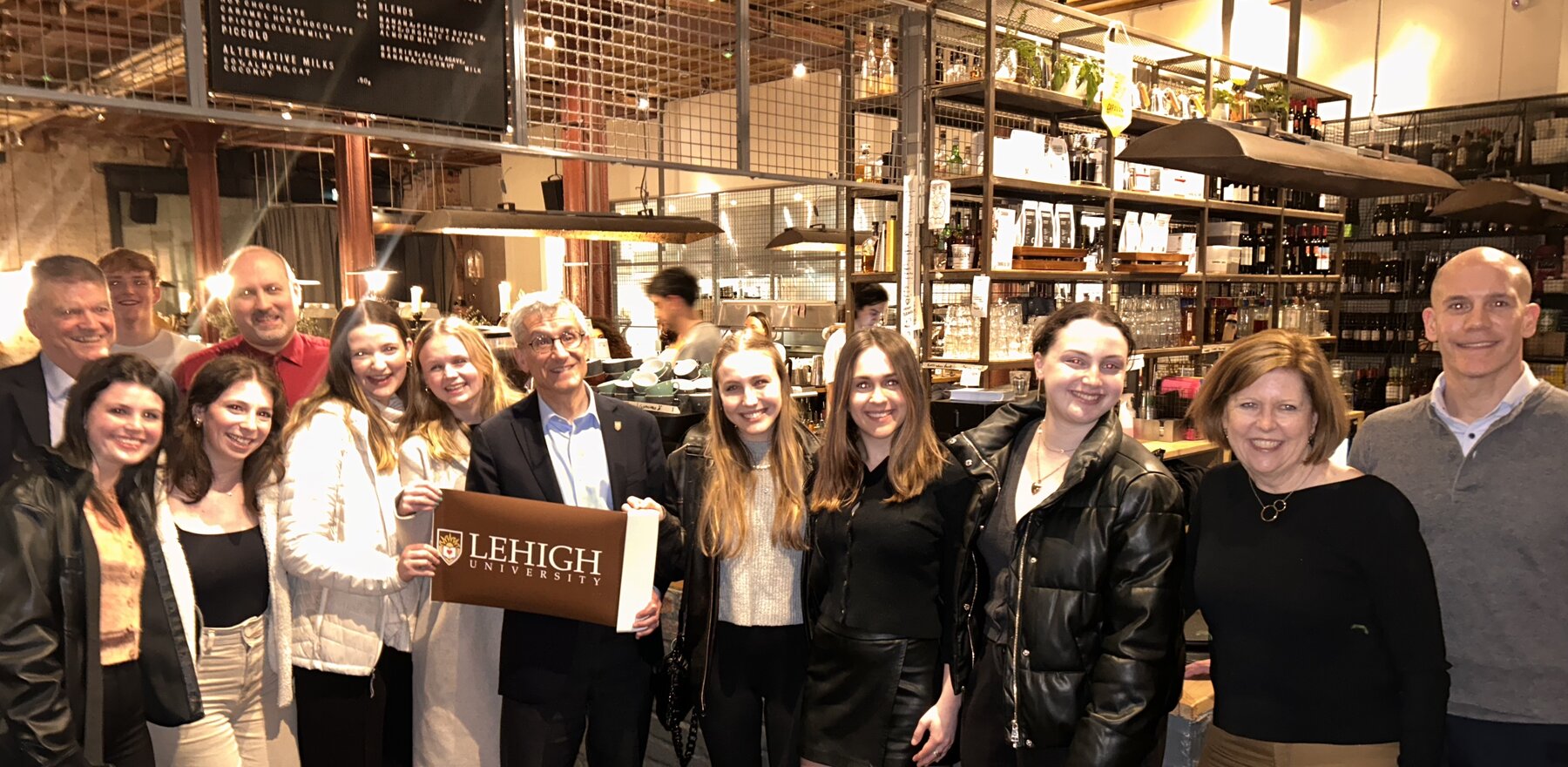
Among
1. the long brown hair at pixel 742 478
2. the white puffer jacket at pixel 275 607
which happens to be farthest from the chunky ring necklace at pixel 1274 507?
the white puffer jacket at pixel 275 607

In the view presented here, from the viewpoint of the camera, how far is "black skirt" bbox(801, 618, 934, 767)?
2.21m

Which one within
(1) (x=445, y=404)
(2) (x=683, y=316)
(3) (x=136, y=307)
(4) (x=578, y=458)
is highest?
(3) (x=136, y=307)

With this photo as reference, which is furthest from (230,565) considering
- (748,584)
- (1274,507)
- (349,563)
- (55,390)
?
(1274,507)

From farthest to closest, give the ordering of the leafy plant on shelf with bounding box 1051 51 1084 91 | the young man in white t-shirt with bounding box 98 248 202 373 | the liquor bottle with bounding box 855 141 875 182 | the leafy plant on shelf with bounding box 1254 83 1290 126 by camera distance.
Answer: the leafy plant on shelf with bounding box 1254 83 1290 126 < the leafy plant on shelf with bounding box 1051 51 1084 91 < the liquor bottle with bounding box 855 141 875 182 < the young man in white t-shirt with bounding box 98 248 202 373

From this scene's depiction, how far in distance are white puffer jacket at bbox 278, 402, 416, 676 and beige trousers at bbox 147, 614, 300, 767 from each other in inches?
4.3

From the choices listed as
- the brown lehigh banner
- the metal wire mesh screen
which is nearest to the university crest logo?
the brown lehigh banner

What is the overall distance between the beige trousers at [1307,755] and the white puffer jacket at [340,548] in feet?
6.68

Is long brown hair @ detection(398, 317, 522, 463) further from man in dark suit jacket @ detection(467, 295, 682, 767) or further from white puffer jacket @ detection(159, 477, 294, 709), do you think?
white puffer jacket @ detection(159, 477, 294, 709)

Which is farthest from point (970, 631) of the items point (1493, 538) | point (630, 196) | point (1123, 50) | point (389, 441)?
point (630, 196)

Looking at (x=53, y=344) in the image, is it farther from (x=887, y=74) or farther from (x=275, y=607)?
(x=887, y=74)

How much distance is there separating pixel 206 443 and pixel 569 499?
0.92 meters

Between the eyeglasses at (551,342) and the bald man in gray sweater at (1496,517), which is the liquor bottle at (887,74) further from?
the bald man in gray sweater at (1496,517)

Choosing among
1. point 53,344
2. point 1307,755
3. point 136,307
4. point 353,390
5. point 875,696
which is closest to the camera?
point 1307,755

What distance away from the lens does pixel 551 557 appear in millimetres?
2348
